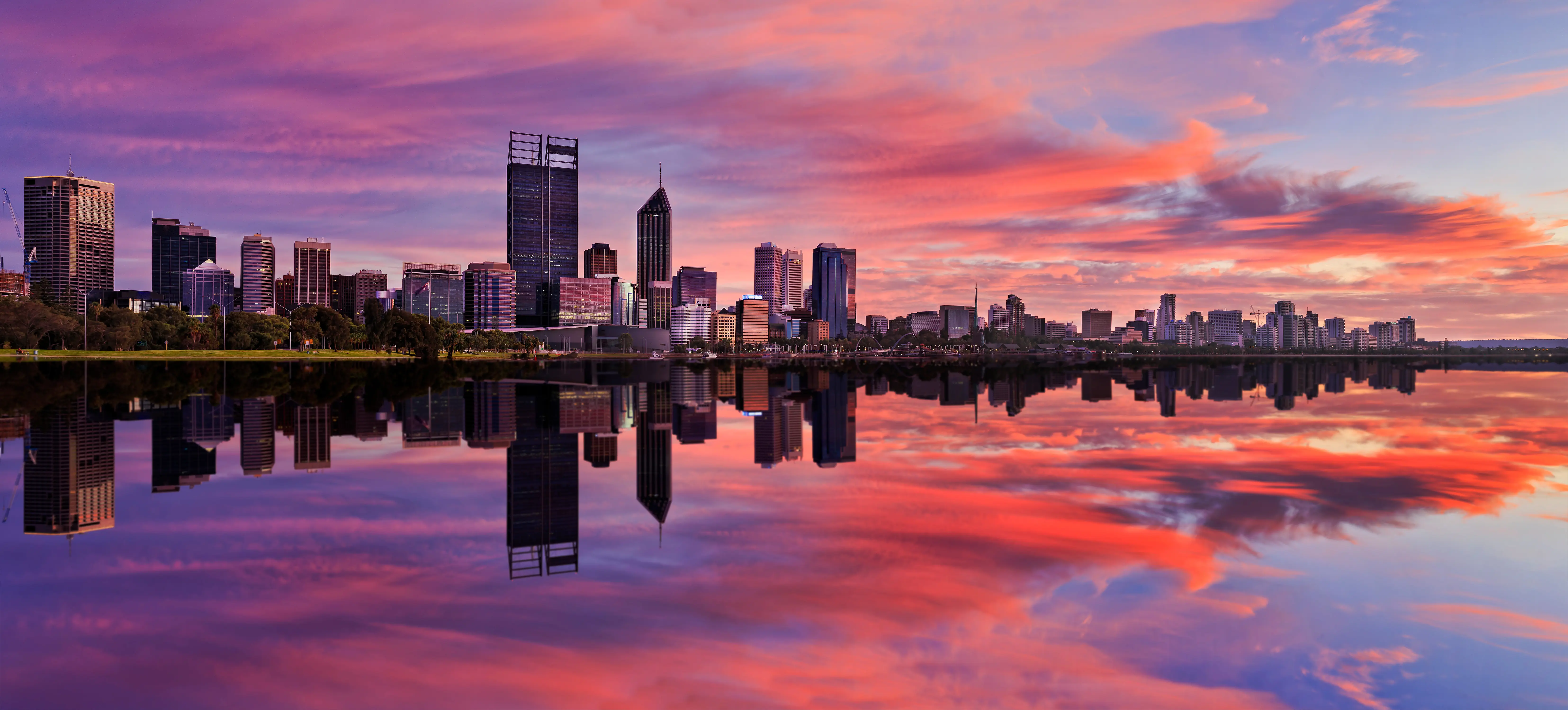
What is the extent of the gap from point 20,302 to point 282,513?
528 ft

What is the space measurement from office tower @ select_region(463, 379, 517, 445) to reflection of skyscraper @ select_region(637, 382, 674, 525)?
2.28 m

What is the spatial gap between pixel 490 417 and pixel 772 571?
25638 millimetres

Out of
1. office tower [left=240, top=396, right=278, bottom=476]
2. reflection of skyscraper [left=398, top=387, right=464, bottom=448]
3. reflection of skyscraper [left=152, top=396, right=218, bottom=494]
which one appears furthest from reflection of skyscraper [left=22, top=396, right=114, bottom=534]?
reflection of skyscraper [left=398, top=387, right=464, bottom=448]

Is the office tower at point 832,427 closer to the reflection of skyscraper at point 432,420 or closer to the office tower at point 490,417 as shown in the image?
the office tower at point 490,417

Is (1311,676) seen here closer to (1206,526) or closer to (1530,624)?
(1530,624)

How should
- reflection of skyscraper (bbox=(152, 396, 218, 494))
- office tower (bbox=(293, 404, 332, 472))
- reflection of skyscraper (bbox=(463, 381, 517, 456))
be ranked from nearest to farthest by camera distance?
1. reflection of skyscraper (bbox=(152, 396, 218, 494))
2. office tower (bbox=(293, 404, 332, 472))
3. reflection of skyscraper (bbox=(463, 381, 517, 456))

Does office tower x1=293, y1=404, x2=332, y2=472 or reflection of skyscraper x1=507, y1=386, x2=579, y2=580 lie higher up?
office tower x1=293, y1=404, x2=332, y2=472

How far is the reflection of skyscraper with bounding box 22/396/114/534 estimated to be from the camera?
13992mm

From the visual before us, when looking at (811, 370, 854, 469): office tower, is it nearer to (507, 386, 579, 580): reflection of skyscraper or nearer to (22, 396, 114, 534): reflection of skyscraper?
(507, 386, 579, 580): reflection of skyscraper

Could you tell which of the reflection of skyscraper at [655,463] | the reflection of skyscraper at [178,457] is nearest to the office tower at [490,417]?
the reflection of skyscraper at [655,463]

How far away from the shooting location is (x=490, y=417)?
33844 mm

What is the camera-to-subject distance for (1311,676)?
8430mm

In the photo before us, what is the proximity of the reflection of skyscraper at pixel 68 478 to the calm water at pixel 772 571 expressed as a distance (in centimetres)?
14

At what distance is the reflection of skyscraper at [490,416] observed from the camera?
2586 cm
